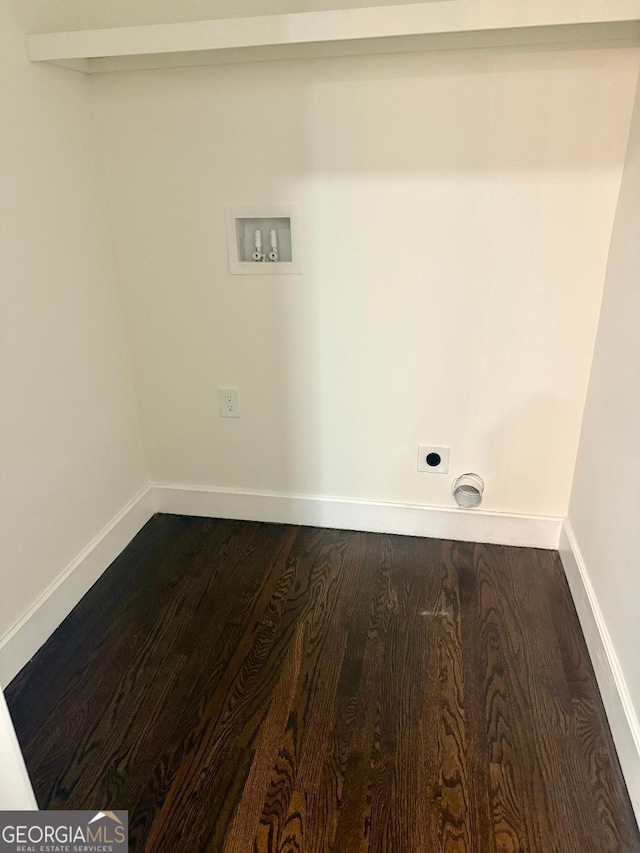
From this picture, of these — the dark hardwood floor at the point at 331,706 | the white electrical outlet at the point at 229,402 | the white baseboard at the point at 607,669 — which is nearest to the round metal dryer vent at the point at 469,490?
the dark hardwood floor at the point at 331,706

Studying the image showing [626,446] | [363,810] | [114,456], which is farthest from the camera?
[114,456]

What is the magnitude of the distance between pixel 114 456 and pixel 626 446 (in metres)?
1.61

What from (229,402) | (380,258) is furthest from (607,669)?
(229,402)

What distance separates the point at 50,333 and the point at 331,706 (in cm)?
129

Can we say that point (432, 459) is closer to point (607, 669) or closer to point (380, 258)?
point (380, 258)

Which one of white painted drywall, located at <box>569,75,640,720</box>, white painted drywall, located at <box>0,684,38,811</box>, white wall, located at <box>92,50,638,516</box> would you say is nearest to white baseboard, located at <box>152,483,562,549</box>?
white wall, located at <box>92,50,638,516</box>

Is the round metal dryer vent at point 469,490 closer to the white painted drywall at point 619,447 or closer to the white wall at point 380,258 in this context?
the white wall at point 380,258

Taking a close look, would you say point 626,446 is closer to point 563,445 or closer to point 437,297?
point 563,445

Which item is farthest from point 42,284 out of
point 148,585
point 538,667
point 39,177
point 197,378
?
point 538,667

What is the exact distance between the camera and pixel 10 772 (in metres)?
0.91

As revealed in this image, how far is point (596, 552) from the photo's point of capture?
1.67m

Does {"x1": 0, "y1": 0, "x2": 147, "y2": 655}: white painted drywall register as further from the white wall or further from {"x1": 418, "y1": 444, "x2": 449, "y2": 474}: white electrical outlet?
{"x1": 418, "y1": 444, "x2": 449, "y2": 474}: white electrical outlet

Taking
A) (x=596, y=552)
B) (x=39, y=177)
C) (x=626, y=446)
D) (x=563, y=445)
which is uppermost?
(x=39, y=177)

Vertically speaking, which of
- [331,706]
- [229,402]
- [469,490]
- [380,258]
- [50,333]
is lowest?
[331,706]
